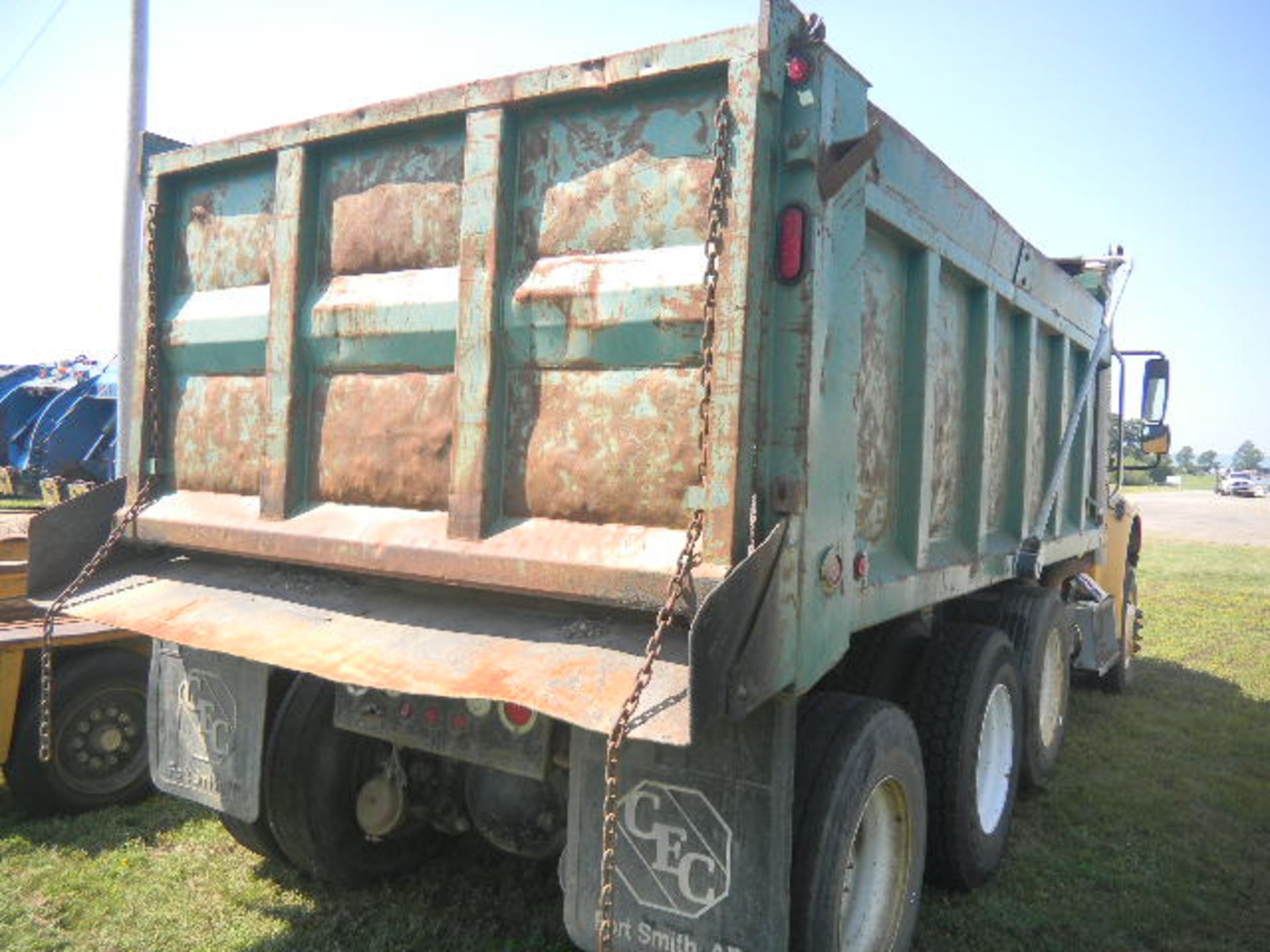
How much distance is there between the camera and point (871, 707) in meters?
2.67

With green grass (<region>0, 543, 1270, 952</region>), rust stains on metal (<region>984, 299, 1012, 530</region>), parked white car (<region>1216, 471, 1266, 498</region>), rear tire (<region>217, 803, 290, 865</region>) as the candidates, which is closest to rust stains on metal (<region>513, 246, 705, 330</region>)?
rust stains on metal (<region>984, 299, 1012, 530</region>)

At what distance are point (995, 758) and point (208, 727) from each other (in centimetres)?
316

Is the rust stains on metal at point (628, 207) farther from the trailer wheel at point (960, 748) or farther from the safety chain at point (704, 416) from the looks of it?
the trailer wheel at point (960, 748)

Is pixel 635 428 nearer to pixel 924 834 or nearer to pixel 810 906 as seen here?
pixel 810 906

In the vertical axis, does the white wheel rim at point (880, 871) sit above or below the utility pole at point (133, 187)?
below

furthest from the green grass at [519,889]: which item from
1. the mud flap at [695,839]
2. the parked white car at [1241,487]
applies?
the parked white car at [1241,487]

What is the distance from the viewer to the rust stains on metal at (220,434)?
3158 millimetres

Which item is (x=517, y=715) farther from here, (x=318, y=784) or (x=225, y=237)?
(x=225, y=237)

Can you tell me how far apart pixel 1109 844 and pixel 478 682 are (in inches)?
129

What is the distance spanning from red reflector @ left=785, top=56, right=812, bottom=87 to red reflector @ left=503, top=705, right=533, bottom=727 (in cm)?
176

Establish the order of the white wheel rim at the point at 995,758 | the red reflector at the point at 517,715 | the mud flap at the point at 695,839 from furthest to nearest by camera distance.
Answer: the white wheel rim at the point at 995,758, the red reflector at the point at 517,715, the mud flap at the point at 695,839

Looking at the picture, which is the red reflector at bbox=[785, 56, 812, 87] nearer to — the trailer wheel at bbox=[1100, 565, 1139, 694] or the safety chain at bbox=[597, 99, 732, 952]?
the safety chain at bbox=[597, 99, 732, 952]

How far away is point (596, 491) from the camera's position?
242 cm

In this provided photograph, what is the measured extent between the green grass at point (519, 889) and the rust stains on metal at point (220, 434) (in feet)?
4.95
